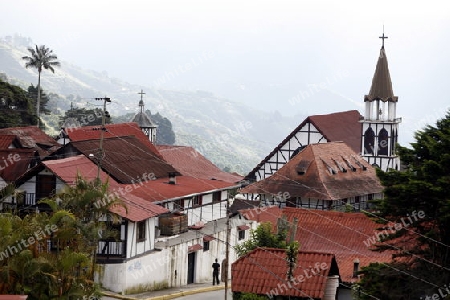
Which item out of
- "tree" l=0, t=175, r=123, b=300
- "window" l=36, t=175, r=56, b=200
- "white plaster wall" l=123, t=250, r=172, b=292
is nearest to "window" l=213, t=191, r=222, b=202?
"white plaster wall" l=123, t=250, r=172, b=292

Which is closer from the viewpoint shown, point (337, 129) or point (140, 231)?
point (140, 231)

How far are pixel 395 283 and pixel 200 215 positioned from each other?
22888 mm

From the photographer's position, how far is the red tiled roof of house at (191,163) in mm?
63562

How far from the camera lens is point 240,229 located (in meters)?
52.6

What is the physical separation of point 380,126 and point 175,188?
41046 mm

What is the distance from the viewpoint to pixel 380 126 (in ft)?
291

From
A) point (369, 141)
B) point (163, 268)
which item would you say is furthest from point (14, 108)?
point (163, 268)

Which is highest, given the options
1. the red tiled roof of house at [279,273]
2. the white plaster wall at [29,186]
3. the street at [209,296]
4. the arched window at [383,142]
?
the arched window at [383,142]

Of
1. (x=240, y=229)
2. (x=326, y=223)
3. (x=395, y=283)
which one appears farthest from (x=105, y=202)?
(x=240, y=229)

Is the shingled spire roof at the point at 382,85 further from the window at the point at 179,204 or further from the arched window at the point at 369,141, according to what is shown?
the window at the point at 179,204

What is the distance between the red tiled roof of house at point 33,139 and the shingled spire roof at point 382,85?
3391cm

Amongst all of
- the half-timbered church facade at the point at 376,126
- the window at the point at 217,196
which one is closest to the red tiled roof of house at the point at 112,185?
the window at the point at 217,196

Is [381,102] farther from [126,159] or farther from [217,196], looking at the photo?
[126,159]

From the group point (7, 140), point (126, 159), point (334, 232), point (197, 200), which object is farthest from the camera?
point (7, 140)
